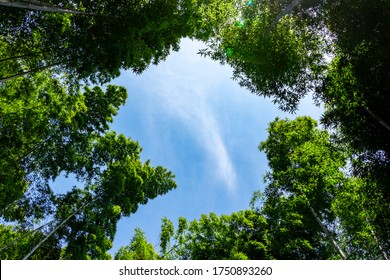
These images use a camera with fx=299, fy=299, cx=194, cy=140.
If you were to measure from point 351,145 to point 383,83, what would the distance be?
2.00 m

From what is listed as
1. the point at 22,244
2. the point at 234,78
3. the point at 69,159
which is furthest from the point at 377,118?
the point at 22,244

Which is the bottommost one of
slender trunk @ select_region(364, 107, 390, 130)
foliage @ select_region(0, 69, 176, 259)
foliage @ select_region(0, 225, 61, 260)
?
slender trunk @ select_region(364, 107, 390, 130)

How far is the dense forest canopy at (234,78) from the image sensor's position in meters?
7.13

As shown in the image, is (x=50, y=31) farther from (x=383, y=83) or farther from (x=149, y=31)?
(x=383, y=83)

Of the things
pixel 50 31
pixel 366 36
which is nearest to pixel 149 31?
pixel 50 31

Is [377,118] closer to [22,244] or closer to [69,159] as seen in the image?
[69,159]

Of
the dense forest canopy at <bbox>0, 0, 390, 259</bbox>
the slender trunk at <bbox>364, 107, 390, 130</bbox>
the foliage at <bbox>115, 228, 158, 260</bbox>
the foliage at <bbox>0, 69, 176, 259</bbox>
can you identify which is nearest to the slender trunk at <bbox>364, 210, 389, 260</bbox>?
the dense forest canopy at <bbox>0, 0, 390, 259</bbox>

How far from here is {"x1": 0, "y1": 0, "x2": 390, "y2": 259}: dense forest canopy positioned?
23.4ft

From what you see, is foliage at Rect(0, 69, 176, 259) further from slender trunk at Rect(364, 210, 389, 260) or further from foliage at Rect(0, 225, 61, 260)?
slender trunk at Rect(364, 210, 389, 260)

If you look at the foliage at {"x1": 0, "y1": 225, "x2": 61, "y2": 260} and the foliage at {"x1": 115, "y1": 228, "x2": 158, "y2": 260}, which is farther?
the foliage at {"x1": 115, "y1": 228, "x2": 158, "y2": 260}

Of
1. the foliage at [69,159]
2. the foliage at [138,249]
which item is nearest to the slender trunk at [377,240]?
the foliage at [69,159]

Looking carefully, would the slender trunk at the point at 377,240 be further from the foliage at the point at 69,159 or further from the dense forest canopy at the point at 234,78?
the foliage at the point at 69,159

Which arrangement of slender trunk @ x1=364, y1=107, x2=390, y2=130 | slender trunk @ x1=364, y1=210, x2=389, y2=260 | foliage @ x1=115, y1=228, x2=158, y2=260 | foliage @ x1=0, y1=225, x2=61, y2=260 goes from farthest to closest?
foliage @ x1=115, y1=228, x2=158, y2=260 < foliage @ x1=0, y1=225, x2=61, y2=260 < slender trunk @ x1=364, y1=210, x2=389, y2=260 < slender trunk @ x1=364, y1=107, x2=390, y2=130

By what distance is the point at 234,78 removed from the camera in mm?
9344
